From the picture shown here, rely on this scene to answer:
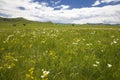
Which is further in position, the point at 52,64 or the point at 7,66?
the point at 52,64

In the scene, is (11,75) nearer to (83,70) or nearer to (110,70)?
(83,70)

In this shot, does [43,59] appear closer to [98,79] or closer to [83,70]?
[83,70]

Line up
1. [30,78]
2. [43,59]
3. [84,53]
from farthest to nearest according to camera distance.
Result: [84,53], [43,59], [30,78]

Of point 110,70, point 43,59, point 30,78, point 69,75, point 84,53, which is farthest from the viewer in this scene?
point 84,53

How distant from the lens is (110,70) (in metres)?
5.47

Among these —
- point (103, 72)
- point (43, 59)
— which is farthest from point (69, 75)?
point (43, 59)

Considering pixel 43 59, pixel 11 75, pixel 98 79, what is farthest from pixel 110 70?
pixel 11 75

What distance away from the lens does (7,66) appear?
17.4 feet

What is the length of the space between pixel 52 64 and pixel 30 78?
4.14 feet

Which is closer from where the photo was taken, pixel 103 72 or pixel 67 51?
pixel 103 72

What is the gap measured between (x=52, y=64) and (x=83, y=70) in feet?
3.36

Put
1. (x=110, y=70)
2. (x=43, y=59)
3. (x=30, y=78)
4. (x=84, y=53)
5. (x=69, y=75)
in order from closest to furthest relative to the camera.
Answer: (x=30, y=78) < (x=69, y=75) < (x=110, y=70) < (x=43, y=59) < (x=84, y=53)

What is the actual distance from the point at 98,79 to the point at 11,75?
239 centimetres

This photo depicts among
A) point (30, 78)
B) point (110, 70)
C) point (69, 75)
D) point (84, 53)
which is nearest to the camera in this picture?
point (30, 78)
